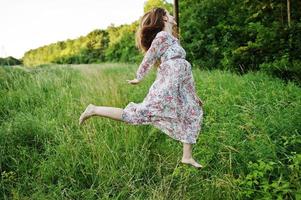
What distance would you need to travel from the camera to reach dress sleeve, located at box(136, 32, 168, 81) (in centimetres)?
391

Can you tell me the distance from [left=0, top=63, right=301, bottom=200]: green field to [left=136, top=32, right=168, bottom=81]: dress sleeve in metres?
0.91

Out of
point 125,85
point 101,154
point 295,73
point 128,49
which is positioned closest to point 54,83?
point 125,85

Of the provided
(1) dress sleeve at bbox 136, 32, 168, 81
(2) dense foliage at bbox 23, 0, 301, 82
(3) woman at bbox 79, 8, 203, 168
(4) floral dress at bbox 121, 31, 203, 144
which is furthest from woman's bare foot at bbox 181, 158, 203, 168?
(2) dense foliage at bbox 23, 0, 301, 82

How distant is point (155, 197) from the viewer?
375 cm

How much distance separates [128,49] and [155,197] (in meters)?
19.3

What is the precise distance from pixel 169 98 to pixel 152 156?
3.22ft

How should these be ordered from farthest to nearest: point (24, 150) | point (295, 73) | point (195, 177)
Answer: point (295, 73)
point (24, 150)
point (195, 177)

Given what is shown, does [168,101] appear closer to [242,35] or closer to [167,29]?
[167,29]

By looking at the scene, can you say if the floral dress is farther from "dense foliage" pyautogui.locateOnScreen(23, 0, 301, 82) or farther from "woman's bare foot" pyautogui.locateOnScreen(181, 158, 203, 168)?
"dense foliage" pyautogui.locateOnScreen(23, 0, 301, 82)

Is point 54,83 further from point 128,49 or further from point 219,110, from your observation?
point 128,49

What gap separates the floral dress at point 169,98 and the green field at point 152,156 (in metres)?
0.39

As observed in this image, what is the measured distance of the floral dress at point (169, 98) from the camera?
382 centimetres

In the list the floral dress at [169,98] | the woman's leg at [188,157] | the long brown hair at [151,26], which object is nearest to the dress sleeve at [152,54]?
the floral dress at [169,98]

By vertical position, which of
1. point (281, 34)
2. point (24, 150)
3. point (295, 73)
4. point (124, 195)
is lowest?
point (124, 195)
